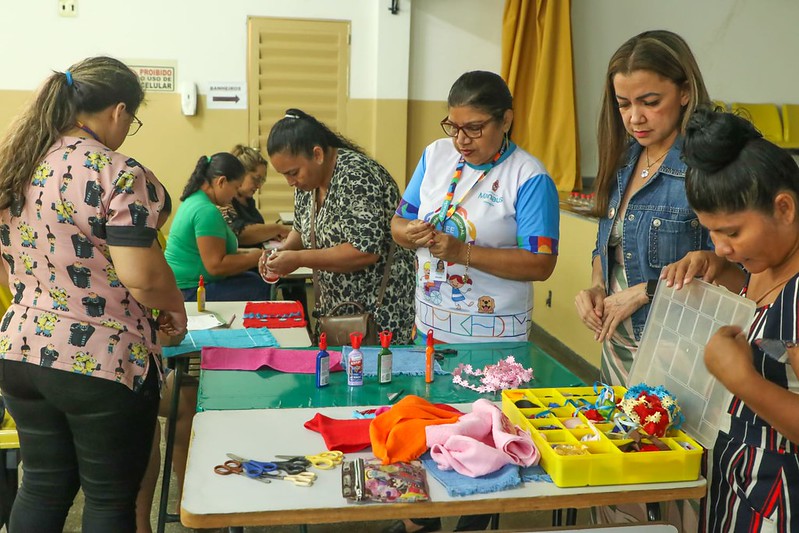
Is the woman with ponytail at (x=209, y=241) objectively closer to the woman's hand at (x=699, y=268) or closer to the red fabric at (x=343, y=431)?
the red fabric at (x=343, y=431)

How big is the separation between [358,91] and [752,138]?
527cm

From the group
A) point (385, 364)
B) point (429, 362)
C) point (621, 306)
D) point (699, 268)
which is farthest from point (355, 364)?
point (699, 268)

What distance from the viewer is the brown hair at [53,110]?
1850mm

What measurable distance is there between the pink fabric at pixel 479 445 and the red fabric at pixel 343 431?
16cm

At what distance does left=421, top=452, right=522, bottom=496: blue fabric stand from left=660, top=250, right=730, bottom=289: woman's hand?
1.90 feet

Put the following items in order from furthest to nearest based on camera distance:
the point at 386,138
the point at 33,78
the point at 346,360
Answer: the point at 386,138 < the point at 33,78 < the point at 346,360

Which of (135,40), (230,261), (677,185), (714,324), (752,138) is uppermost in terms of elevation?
(135,40)

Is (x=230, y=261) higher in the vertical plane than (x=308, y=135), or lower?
lower

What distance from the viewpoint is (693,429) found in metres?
1.72

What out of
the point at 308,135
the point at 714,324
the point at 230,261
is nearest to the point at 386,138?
the point at 230,261

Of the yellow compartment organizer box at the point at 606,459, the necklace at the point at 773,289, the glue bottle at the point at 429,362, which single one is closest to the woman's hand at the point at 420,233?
the glue bottle at the point at 429,362

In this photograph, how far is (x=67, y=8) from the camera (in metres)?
5.97

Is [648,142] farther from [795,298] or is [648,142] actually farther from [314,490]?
[314,490]

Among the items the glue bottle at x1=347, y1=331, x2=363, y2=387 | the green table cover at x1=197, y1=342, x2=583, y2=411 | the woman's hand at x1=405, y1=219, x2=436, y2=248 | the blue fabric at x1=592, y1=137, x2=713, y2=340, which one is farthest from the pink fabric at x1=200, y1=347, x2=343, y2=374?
the blue fabric at x1=592, y1=137, x2=713, y2=340
